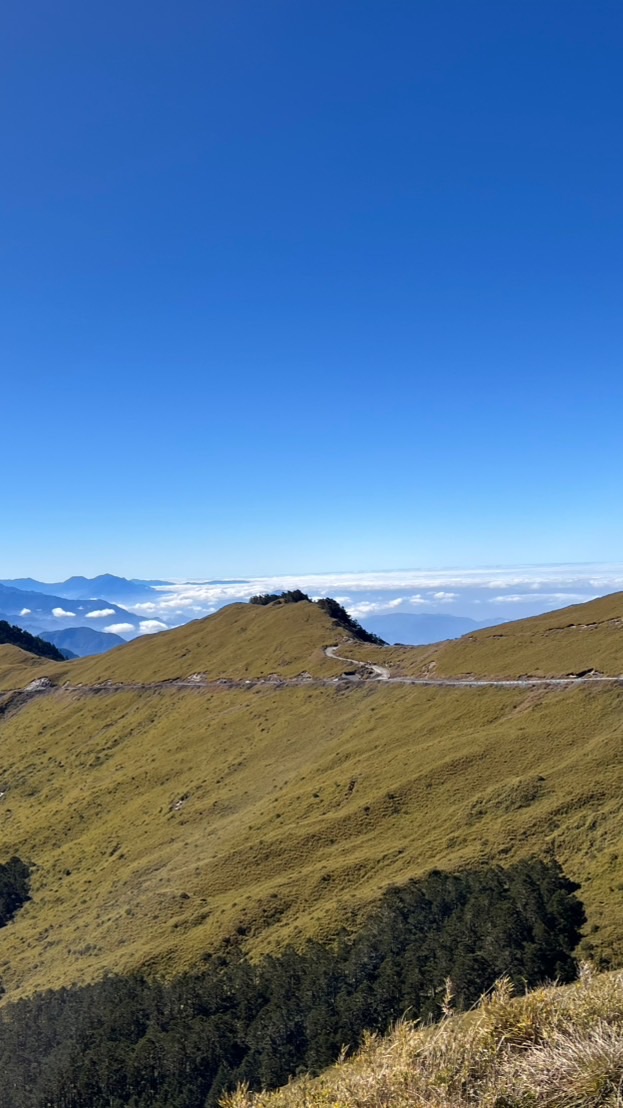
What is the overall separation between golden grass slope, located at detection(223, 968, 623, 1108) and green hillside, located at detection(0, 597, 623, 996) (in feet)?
74.2

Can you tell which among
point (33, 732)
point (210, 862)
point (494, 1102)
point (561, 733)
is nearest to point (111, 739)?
point (33, 732)

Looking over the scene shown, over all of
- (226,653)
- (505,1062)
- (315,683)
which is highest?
(505,1062)

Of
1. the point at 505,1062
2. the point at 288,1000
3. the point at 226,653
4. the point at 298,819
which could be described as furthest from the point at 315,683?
the point at 505,1062

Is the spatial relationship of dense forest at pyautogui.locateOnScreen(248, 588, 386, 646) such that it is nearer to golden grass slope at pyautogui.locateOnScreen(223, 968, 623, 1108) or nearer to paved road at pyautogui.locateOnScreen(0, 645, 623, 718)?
paved road at pyautogui.locateOnScreen(0, 645, 623, 718)

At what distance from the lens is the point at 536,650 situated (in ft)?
233

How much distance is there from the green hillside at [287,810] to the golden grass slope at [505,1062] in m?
22.6

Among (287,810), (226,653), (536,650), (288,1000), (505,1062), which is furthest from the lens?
(226,653)

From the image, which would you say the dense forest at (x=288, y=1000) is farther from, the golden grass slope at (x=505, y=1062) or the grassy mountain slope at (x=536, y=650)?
the grassy mountain slope at (x=536, y=650)

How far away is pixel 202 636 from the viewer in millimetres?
126875

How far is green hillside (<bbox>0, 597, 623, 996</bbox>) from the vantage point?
138ft

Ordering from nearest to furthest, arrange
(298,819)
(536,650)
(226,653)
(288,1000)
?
(288,1000), (298,819), (536,650), (226,653)

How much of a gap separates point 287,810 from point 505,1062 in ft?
169

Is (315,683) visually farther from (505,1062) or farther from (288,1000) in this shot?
(505,1062)

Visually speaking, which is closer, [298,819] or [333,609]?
[298,819]
